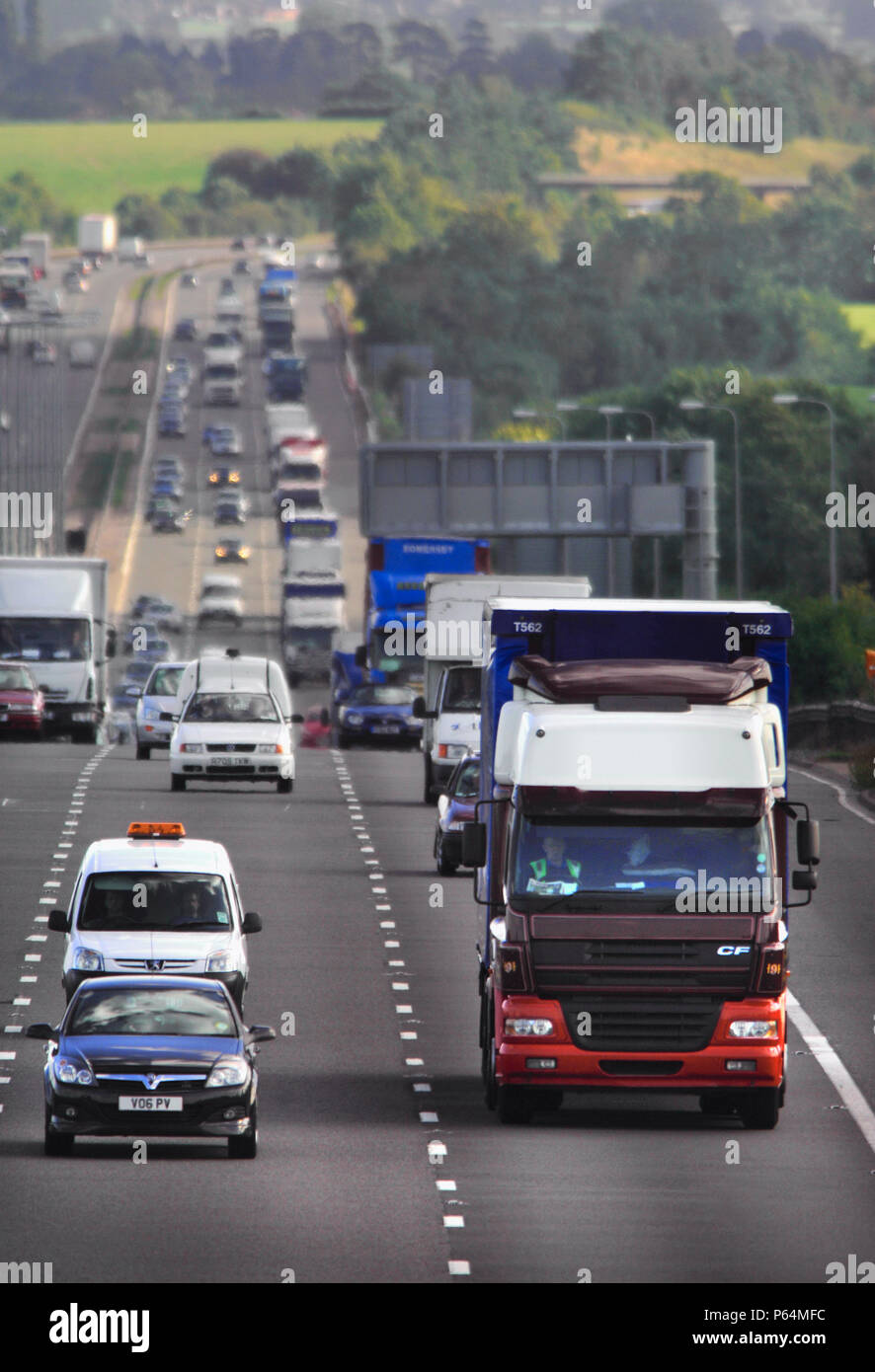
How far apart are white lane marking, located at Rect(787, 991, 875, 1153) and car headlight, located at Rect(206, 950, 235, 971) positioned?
5407mm

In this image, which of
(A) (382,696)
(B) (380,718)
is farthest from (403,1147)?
(A) (382,696)

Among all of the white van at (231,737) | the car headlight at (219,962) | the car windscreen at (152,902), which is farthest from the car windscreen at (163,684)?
the car headlight at (219,962)

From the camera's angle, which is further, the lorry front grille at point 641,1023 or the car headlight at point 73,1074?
the lorry front grille at point 641,1023

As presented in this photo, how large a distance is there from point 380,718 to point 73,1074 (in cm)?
4289

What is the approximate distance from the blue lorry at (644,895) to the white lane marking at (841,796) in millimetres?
24344

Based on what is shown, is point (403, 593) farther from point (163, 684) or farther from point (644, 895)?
point (644, 895)

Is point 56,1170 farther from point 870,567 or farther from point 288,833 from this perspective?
point 870,567

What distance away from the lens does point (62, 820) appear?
4391 cm

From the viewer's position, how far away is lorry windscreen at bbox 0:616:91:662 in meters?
58.0

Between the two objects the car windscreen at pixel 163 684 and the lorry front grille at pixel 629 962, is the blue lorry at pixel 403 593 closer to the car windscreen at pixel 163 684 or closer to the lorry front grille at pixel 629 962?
the car windscreen at pixel 163 684

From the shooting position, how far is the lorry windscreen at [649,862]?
22234 millimetres

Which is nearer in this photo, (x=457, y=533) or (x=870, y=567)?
(x=457, y=533)

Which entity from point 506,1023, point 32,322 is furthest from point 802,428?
point 506,1023
